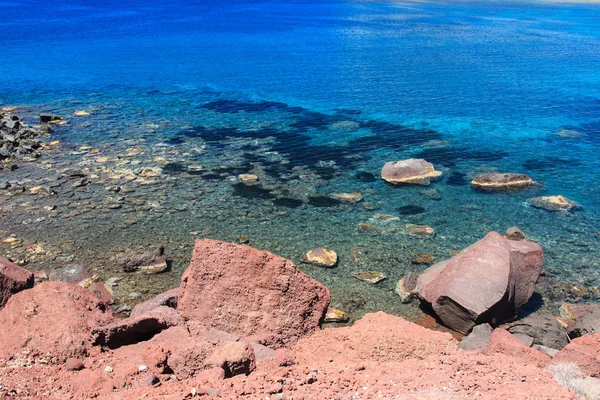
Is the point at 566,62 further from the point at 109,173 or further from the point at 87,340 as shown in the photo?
the point at 87,340

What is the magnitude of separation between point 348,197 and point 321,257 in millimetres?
4757

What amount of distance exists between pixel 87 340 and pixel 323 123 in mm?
21673

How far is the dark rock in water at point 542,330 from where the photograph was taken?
11.9 meters

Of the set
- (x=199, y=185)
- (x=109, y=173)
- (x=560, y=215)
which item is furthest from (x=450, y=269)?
(x=109, y=173)

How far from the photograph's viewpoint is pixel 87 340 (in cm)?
962

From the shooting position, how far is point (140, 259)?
1493 cm

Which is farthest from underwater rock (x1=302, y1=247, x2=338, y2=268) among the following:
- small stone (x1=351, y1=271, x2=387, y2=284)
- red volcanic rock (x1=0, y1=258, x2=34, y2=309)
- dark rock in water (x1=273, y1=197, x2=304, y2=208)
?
red volcanic rock (x1=0, y1=258, x2=34, y2=309)

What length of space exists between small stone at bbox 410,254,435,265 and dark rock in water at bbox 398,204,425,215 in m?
3.07

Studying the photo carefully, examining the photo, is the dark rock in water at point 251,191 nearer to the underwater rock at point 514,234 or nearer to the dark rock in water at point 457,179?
the dark rock in water at point 457,179

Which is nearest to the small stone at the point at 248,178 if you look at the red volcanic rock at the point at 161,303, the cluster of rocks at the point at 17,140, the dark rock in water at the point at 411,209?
the dark rock in water at the point at 411,209

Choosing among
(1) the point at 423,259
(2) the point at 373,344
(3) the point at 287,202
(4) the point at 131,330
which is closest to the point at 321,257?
(1) the point at 423,259

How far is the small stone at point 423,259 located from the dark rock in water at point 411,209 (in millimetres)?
3068

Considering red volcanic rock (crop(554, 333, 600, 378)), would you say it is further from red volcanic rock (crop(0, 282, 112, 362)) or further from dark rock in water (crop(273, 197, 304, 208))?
dark rock in water (crop(273, 197, 304, 208))

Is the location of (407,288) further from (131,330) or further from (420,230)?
(131,330)
